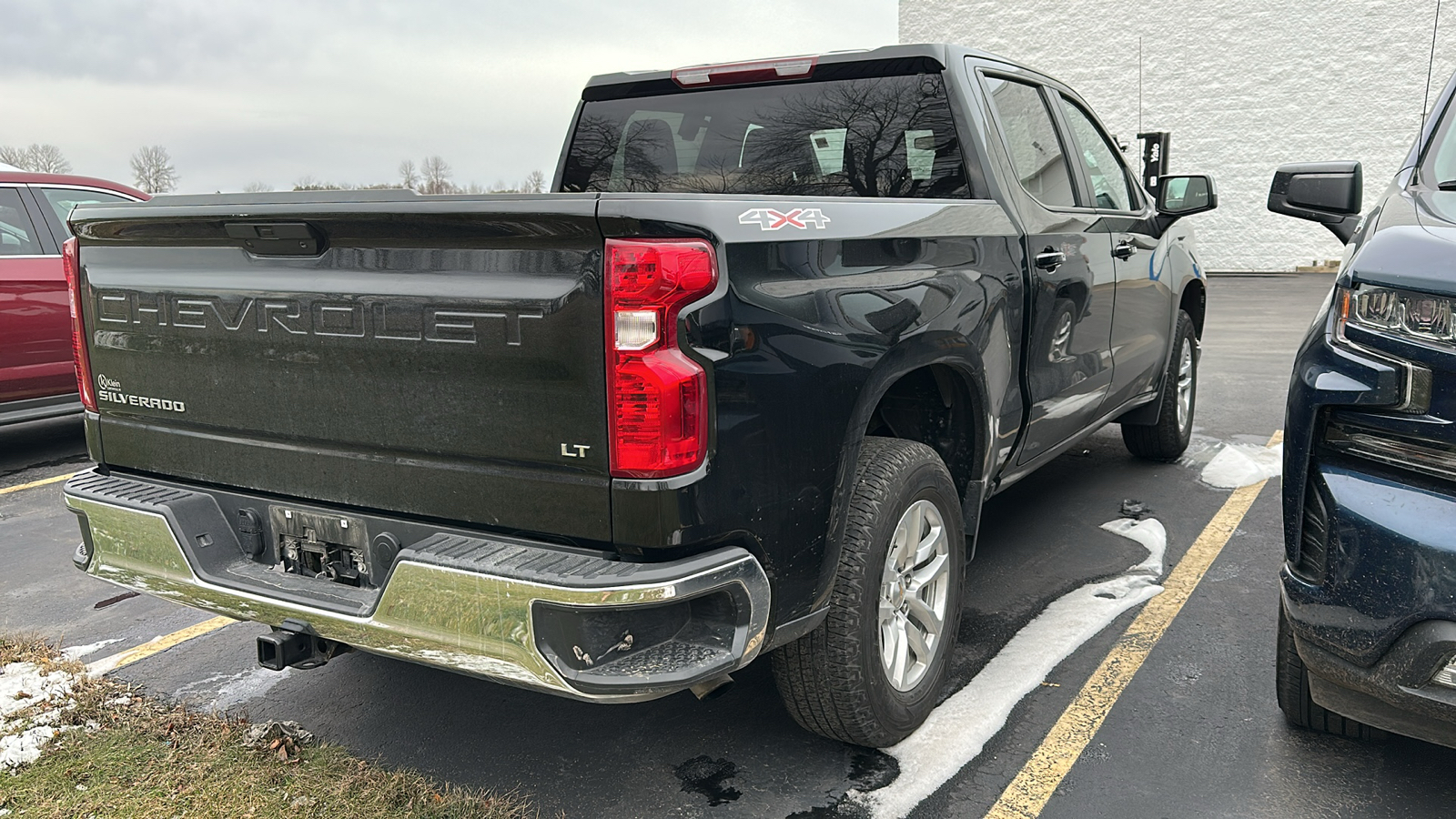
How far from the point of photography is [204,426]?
8.83 feet

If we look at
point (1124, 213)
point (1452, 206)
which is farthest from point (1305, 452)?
point (1124, 213)

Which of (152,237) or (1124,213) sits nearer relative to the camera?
(152,237)

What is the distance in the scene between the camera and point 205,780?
2.75m

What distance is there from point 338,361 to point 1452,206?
8.79ft

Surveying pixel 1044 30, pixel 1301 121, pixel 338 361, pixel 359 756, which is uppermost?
pixel 1044 30

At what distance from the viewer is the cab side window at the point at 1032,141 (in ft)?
12.3

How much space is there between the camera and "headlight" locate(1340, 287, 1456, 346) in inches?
82.2

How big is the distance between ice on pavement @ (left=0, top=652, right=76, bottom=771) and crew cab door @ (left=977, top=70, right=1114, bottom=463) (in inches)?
125

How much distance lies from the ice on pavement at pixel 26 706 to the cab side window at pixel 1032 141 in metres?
3.54

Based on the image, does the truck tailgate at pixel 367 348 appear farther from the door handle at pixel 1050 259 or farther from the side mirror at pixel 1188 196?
the side mirror at pixel 1188 196

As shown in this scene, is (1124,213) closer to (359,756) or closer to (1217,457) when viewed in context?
(1217,457)

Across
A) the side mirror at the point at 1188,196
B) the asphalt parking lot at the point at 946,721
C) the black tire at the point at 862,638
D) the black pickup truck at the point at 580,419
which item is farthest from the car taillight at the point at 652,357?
the side mirror at the point at 1188,196

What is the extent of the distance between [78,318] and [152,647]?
1434mm

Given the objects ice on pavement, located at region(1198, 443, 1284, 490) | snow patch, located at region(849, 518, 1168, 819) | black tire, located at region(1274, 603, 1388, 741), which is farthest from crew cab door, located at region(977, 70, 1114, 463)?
ice on pavement, located at region(1198, 443, 1284, 490)
